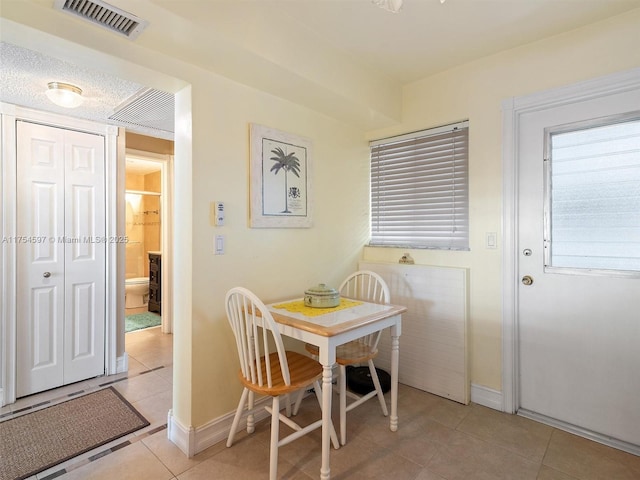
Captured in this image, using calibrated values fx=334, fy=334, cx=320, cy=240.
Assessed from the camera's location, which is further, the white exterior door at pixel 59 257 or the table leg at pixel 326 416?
the white exterior door at pixel 59 257

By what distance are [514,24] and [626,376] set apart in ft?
6.94

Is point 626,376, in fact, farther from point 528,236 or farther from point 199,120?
point 199,120

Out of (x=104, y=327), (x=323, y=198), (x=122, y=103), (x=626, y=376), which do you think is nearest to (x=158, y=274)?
(x=104, y=327)

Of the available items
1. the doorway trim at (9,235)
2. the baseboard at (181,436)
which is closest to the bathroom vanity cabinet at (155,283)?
the doorway trim at (9,235)

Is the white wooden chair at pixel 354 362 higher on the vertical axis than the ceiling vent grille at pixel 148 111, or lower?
lower

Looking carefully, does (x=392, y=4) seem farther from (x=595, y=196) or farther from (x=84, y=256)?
(x=84, y=256)

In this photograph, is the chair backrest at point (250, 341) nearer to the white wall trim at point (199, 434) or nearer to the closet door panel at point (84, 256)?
the white wall trim at point (199, 434)

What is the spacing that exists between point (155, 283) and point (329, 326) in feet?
13.8

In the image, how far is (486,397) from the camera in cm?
234

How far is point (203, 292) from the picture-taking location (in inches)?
74.5

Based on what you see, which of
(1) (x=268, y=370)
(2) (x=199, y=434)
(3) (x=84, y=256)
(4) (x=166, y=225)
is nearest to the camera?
(1) (x=268, y=370)

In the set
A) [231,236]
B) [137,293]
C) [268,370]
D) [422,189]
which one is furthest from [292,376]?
[137,293]

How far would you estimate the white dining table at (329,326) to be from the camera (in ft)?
5.20

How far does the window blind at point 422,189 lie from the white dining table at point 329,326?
88 centimetres
